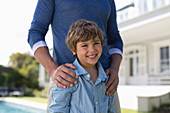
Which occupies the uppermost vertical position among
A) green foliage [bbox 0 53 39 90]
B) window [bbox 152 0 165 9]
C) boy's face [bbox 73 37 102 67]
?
window [bbox 152 0 165 9]

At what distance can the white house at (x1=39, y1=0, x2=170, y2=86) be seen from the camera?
808 centimetres

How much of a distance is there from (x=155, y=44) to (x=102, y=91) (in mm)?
9242

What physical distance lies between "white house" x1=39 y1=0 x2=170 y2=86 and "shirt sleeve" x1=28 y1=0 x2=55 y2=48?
6.71 metres

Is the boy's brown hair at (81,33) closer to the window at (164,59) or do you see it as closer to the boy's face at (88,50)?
the boy's face at (88,50)

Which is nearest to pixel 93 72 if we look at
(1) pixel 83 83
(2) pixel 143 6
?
(1) pixel 83 83

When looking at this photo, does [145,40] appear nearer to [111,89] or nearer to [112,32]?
[112,32]

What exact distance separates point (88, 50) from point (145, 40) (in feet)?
32.0

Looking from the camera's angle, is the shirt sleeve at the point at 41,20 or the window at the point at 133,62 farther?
the window at the point at 133,62

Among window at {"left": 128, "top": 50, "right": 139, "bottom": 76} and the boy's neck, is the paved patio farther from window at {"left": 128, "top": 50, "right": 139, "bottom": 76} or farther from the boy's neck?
the boy's neck

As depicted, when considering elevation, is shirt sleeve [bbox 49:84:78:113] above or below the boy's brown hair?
below

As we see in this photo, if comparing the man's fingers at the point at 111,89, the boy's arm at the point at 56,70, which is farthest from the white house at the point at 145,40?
the boy's arm at the point at 56,70

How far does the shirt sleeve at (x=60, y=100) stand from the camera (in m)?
1.19

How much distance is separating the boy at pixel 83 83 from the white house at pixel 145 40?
6.69 meters

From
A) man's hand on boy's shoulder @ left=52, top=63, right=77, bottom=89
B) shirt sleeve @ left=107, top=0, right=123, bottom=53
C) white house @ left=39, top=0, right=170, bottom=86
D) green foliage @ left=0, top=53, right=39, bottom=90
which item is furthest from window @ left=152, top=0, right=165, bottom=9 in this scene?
green foliage @ left=0, top=53, right=39, bottom=90
